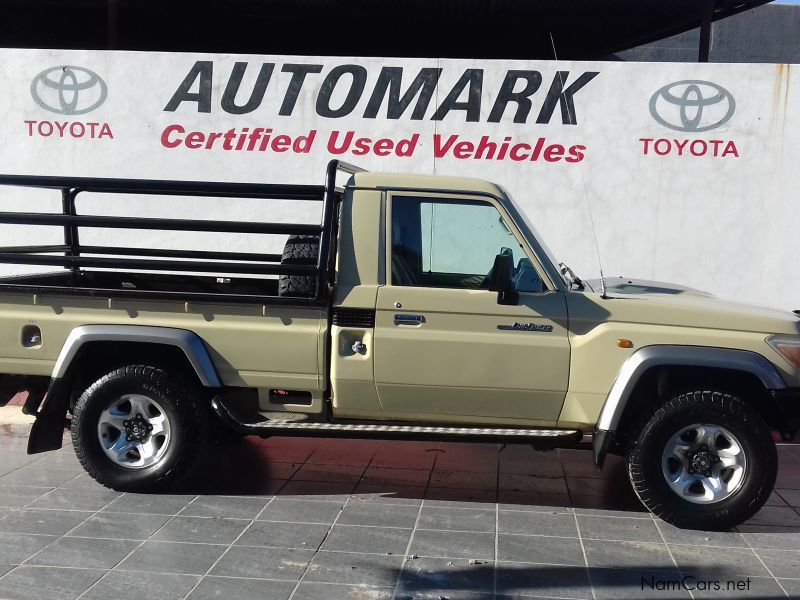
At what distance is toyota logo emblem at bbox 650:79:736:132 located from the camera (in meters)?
8.06

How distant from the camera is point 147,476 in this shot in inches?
209

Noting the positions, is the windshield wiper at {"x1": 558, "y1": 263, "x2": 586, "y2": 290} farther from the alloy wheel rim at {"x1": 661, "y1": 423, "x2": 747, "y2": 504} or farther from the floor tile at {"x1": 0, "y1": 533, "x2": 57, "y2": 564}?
the floor tile at {"x1": 0, "y1": 533, "x2": 57, "y2": 564}

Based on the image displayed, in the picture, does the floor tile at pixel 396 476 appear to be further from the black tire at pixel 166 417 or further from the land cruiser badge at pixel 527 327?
the land cruiser badge at pixel 527 327

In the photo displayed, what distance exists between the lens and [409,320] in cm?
511

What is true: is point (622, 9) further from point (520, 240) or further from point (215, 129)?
point (520, 240)

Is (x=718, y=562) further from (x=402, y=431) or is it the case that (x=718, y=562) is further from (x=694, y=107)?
(x=694, y=107)

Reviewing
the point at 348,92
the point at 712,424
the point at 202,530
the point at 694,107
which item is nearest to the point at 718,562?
the point at 712,424

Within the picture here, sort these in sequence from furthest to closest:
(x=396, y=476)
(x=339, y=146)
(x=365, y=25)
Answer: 1. (x=365, y=25)
2. (x=339, y=146)
3. (x=396, y=476)

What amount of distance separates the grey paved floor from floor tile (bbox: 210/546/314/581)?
1 centimetres

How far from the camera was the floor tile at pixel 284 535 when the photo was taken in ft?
15.4

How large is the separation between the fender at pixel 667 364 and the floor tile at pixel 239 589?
6.53 ft

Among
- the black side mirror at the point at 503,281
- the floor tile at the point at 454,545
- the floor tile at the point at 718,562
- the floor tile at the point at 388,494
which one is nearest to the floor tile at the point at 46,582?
the floor tile at the point at 454,545

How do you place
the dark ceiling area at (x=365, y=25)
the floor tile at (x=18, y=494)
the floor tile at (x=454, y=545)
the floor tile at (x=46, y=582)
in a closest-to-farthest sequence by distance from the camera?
the floor tile at (x=46, y=582)
the floor tile at (x=454, y=545)
the floor tile at (x=18, y=494)
the dark ceiling area at (x=365, y=25)

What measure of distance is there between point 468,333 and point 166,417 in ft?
6.28
